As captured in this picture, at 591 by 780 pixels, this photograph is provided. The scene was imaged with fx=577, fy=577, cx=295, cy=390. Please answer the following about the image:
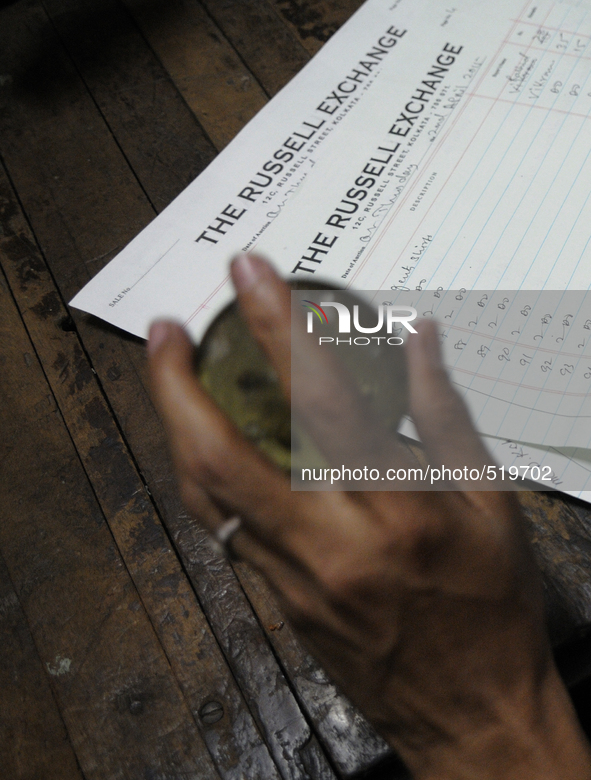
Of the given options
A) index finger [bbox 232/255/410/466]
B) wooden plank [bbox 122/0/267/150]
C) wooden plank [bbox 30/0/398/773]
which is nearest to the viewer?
index finger [bbox 232/255/410/466]

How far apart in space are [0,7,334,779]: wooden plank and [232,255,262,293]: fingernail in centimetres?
22

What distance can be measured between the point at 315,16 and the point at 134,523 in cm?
57

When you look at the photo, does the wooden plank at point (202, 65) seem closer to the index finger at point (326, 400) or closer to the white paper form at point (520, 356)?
the white paper form at point (520, 356)

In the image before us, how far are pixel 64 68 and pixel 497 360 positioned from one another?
56cm

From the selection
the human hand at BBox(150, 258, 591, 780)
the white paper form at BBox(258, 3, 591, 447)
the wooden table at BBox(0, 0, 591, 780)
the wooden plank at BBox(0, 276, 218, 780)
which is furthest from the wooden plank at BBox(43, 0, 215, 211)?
the human hand at BBox(150, 258, 591, 780)

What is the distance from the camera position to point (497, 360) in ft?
1.40

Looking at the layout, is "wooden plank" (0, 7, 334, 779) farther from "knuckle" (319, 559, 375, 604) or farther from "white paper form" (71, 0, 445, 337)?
"knuckle" (319, 559, 375, 604)

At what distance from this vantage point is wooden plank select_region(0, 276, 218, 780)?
0.36m

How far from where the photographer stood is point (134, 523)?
0.41 metres

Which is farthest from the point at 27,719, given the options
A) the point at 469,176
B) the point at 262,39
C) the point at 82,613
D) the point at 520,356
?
the point at 262,39

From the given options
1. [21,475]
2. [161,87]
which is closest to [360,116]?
[161,87]

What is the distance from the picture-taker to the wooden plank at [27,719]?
1.16 ft

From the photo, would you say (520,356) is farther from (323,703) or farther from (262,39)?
(262,39)

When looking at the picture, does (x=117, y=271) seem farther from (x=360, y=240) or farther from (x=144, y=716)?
(x=144, y=716)
